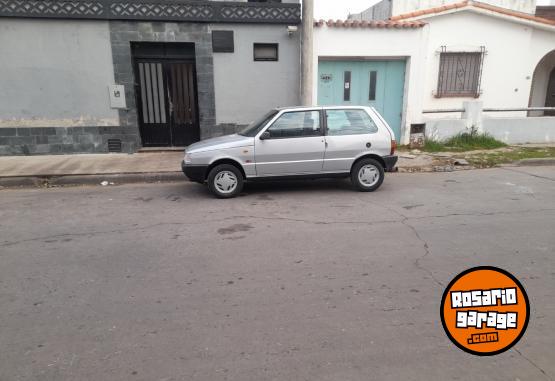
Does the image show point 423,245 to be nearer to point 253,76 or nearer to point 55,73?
point 253,76

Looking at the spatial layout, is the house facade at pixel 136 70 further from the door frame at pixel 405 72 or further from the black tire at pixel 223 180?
the black tire at pixel 223 180

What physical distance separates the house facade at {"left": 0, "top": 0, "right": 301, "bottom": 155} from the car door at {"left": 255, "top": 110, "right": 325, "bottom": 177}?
4.24 m

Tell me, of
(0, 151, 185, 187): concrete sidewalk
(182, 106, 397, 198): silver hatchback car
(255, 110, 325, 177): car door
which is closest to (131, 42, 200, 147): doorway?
(0, 151, 185, 187): concrete sidewalk

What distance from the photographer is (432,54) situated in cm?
1231

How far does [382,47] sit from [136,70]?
6807mm

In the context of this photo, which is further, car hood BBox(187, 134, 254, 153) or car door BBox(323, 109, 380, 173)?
car door BBox(323, 109, 380, 173)

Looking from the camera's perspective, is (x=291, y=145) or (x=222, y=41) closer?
(x=291, y=145)

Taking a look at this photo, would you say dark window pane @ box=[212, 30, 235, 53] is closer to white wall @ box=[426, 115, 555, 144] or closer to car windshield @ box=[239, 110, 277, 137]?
car windshield @ box=[239, 110, 277, 137]

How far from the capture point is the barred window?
12.5 m

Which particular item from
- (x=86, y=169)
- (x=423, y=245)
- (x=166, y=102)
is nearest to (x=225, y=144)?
(x=423, y=245)

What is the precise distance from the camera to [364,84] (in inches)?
445

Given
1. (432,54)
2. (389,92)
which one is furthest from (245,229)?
(432,54)

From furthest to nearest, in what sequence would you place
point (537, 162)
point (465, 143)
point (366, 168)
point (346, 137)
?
point (465, 143)
point (537, 162)
point (366, 168)
point (346, 137)

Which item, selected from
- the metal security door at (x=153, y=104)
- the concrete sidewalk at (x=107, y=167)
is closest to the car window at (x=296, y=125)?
the concrete sidewalk at (x=107, y=167)
